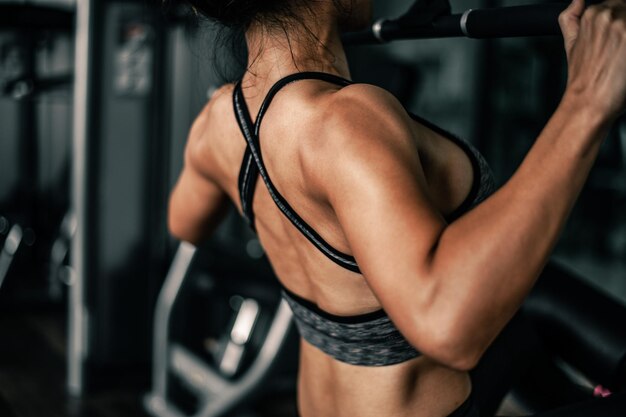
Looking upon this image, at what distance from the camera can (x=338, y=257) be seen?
34.1 inches

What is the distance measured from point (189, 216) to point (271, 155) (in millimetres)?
402

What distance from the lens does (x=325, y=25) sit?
0.93m

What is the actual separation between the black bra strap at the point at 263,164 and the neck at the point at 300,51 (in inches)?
1.5

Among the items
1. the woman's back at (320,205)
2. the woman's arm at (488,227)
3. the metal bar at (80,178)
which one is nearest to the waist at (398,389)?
the woman's back at (320,205)

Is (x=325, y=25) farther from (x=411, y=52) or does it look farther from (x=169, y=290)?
(x=411, y=52)

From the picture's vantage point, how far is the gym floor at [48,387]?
2.93 meters

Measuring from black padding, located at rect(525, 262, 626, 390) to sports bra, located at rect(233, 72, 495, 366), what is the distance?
57 cm

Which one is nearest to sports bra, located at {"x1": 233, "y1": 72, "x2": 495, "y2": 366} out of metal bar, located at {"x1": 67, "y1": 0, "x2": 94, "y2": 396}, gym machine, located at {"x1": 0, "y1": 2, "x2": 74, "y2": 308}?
metal bar, located at {"x1": 67, "y1": 0, "x2": 94, "y2": 396}

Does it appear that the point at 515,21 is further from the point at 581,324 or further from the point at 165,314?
the point at 165,314

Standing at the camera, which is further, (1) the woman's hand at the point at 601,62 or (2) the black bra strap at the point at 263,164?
(2) the black bra strap at the point at 263,164

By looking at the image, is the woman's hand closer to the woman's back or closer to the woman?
the woman

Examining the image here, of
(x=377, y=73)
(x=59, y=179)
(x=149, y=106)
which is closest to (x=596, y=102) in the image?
(x=377, y=73)

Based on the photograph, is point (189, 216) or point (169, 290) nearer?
point (189, 216)

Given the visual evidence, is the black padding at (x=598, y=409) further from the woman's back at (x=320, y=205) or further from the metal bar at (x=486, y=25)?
the metal bar at (x=486, y=25)
